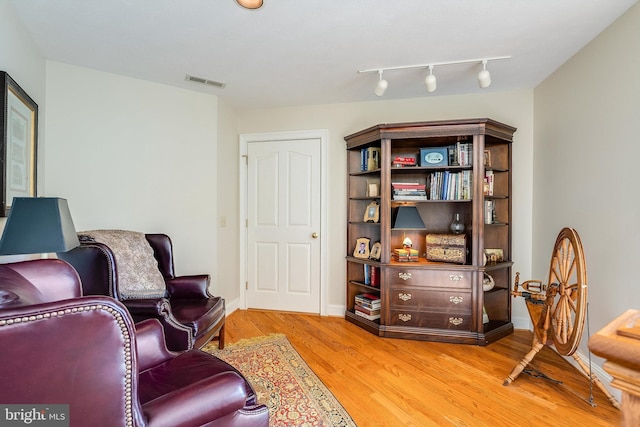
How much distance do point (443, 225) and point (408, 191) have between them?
1.87 ft

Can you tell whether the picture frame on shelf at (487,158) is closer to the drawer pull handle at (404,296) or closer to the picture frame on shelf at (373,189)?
the picture frame on shelf at (373,189)

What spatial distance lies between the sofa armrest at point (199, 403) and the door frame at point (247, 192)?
99.0 inches

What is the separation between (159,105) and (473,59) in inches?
108

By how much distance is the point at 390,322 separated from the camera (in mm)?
2938

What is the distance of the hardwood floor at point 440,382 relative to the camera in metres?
1.81

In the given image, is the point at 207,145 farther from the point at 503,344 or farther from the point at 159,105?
the point at 503,344

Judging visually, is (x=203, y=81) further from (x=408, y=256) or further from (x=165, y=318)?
(x=408, y=256)

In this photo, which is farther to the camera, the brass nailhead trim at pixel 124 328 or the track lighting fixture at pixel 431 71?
the track lighting fixture at pixel 431 71

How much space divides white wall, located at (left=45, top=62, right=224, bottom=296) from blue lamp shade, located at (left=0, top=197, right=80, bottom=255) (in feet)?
4.78

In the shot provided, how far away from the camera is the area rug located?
1.80 meters

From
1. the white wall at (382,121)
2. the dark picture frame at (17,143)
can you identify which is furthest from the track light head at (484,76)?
the dark picture frame at (17,143)

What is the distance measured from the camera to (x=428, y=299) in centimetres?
287

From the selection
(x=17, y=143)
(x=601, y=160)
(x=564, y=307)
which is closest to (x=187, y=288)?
(x=17, y=143)

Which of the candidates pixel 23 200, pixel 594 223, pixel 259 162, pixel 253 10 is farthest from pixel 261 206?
pixel 594 223
